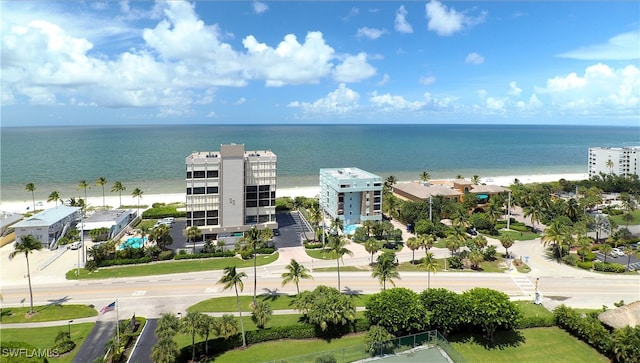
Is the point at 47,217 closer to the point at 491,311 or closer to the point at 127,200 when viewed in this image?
the point at 127,200

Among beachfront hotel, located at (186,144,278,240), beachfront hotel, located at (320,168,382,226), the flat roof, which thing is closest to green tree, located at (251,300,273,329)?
beachfront hotel, located at (186,144,278,240)

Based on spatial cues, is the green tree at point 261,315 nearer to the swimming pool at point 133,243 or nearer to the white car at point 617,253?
the swimming pool at point 133,243

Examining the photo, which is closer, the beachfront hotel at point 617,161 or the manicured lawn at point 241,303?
the manicured lawn at point 241,303

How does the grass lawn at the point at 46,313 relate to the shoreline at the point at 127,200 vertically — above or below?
below

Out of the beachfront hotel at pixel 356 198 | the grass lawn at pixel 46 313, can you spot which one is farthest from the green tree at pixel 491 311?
the grass lawn at pixel 46 313

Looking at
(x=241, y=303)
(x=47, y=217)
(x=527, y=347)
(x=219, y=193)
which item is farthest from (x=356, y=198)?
(x=47, y=217)

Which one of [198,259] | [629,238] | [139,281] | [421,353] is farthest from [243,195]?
[629,238]
